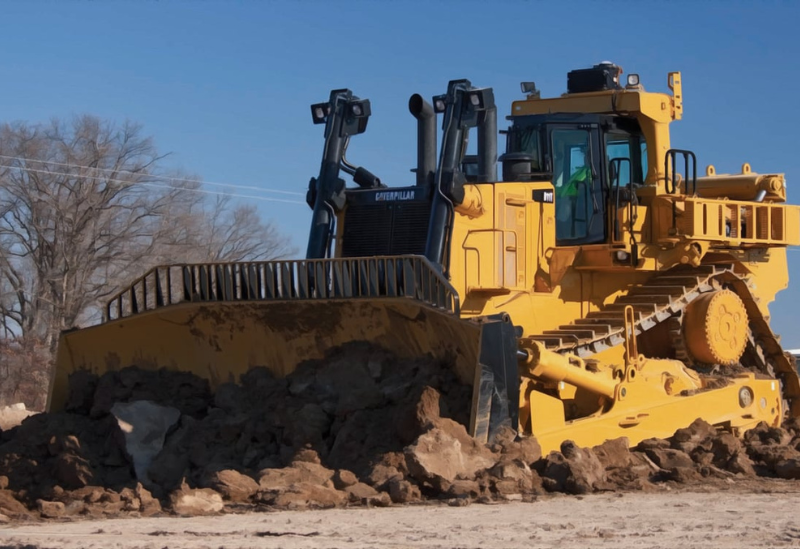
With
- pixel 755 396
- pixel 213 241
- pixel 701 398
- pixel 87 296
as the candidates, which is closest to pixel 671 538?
pixel 701 398

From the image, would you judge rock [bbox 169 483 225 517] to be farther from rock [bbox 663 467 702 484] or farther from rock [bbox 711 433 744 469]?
rock [bbox 711 433 744 469]

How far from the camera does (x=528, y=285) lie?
42.1ft

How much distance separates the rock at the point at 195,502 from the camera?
989 cm

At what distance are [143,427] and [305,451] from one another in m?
1.65

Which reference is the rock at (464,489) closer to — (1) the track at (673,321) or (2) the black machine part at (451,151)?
(1) the track at (673,321)

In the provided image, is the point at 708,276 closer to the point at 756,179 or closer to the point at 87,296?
the point at 756,179

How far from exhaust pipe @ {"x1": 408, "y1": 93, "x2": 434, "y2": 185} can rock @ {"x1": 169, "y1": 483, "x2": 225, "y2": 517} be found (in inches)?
157

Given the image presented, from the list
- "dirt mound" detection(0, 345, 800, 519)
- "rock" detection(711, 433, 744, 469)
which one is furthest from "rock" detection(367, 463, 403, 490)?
"rock" detection(711, 433, 744, 469)

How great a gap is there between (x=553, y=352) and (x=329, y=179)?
3.03m

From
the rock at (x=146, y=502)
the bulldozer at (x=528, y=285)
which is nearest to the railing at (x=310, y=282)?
the bulldozer at (x=528, y=285)

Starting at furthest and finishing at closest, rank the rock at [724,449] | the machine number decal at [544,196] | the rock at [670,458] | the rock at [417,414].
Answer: the machine number decal at [544,196], the rock at [724,449], the rock at [670,458], the rock at [417,414]

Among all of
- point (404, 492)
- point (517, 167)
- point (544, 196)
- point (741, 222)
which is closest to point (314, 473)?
point (404, 492)

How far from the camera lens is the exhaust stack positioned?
42.0 feet

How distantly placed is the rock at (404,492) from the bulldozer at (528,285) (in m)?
0.78
